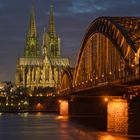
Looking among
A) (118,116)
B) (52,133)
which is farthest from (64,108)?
(118,116)

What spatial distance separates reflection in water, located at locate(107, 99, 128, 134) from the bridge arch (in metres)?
3.29

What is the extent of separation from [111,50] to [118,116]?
19.3 m

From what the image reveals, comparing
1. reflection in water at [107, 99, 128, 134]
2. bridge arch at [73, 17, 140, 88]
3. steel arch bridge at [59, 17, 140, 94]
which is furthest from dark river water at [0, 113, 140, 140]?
bridge arch at [73, 17, 140, 88]

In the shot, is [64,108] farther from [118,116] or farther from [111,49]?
[118,116]

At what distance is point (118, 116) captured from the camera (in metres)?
66.9

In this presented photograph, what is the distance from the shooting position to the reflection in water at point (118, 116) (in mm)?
65075

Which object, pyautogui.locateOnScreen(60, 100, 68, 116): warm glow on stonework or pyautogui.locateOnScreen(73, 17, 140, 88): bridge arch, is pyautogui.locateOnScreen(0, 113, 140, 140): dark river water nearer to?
pyautogui.locateOnScreen(73, 17, 140, 88): bridge arch

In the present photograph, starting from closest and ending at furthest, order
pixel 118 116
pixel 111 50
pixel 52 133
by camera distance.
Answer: pixel 118 116
pixel 52 133
pixel 111 50

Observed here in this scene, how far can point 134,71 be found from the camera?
6019cm

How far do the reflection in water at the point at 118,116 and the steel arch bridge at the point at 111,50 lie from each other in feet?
10.0

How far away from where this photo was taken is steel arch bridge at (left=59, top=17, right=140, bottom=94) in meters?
67.7

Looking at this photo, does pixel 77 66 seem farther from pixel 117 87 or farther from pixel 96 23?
pixel 117 87

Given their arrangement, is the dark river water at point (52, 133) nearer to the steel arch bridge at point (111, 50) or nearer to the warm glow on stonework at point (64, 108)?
the steel arch bridge at point (111, 50)

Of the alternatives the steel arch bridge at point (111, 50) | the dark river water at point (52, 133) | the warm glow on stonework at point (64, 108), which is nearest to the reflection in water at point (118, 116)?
the dark river water at point (52, 133)
